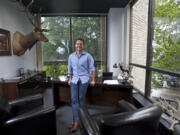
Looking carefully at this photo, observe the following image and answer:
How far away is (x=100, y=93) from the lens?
2287 millimetres

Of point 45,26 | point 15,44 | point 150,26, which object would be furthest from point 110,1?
point 15,44

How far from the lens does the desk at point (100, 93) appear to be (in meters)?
2.11

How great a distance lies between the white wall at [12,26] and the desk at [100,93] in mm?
1168

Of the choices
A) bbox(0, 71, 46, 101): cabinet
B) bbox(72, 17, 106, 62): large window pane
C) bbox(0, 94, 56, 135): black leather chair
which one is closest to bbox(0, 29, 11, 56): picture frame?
bbox(0, 71, 46, 101): cabinet

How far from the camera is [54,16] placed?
3732 mm

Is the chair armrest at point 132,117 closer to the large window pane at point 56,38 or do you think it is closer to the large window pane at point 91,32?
the large window pane at point 91,32

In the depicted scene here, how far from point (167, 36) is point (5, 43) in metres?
3.18

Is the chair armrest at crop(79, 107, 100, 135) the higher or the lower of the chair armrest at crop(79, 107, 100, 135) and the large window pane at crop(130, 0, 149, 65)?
the lower

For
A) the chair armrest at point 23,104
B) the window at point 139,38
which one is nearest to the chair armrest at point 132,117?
the chair armrest at point 23,104

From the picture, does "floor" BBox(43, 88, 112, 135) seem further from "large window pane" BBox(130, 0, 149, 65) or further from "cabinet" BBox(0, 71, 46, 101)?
"large window pane" BBox(130, 0, 149, 65)

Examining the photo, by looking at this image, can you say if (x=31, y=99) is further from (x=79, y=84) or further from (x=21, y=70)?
(x=21, y=70)

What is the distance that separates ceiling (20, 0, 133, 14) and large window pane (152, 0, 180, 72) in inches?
52.3

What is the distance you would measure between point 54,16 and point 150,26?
3.05 metres

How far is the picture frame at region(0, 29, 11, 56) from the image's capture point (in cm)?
232
